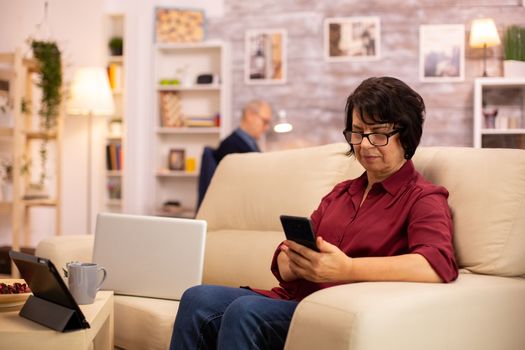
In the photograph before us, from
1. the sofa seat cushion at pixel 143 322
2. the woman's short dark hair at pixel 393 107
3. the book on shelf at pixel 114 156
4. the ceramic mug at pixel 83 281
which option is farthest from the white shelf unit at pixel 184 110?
the woman's short dark hair at pixel 393 107

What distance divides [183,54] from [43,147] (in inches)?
59.1

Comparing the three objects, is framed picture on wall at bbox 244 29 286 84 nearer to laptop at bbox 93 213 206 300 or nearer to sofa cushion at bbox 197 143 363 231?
sofa cushion at bbox 197 143 363 231

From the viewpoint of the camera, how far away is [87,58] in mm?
5953

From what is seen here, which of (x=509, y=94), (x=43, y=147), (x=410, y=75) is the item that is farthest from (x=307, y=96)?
(x=43, y=147)

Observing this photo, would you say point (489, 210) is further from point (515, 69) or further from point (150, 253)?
point (515, 69)

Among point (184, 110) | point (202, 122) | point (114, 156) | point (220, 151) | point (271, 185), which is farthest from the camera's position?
point (184, 110)

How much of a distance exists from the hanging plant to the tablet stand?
3.54 m

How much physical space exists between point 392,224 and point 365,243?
85 millimetres

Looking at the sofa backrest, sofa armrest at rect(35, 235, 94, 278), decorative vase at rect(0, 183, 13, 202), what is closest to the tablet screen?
sofa armrest at rect(35, 235, 94, 278)

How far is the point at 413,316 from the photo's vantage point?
1.44m

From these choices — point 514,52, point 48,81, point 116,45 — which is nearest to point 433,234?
point 48,81

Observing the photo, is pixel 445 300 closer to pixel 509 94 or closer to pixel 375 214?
pixel 375 214

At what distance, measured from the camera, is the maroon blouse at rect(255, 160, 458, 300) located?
5.33ft

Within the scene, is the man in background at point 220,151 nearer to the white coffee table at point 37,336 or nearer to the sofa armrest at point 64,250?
the sofa armrest at point 64,250
